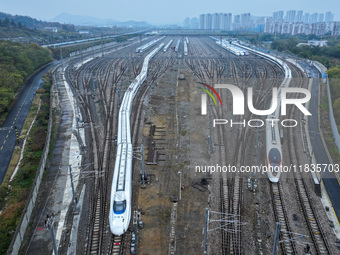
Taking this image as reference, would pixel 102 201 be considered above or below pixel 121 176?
below

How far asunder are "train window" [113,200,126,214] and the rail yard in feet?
0.21

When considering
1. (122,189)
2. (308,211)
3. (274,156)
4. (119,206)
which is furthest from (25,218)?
(274,156)

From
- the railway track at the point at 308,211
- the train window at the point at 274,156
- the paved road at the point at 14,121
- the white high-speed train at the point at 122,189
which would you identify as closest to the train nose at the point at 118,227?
the white high-speed train at the point at 122,189

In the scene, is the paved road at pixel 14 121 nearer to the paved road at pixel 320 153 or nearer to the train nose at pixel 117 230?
the train nose at pixel 117 230

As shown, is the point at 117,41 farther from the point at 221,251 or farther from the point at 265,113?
the point at 221,251

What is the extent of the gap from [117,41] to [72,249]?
125m

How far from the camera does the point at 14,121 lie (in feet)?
120

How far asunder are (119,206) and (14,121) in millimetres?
25624

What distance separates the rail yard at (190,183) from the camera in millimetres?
17781

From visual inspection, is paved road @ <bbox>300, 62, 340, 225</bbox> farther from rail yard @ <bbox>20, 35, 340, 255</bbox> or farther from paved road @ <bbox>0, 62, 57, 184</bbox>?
paved road @ <bbox>0, 62, 57, 184</bbox>

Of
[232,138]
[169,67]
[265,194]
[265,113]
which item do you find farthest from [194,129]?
[169,67]

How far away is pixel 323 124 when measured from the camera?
3503 cm

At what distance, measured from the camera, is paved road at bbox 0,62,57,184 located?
27609 mm

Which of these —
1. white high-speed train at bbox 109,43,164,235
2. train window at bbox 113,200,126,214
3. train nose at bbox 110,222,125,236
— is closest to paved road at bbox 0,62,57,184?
white high-speed train at bbox 109,43,164,235
